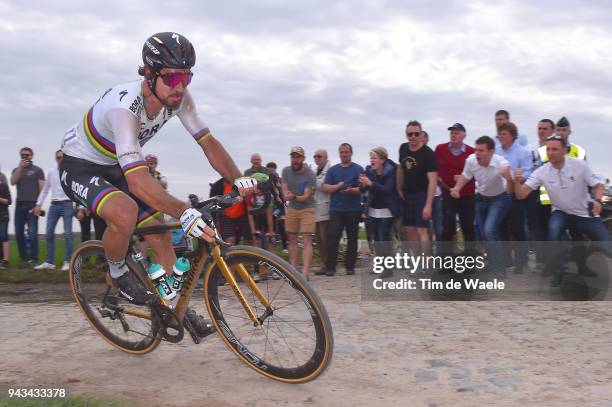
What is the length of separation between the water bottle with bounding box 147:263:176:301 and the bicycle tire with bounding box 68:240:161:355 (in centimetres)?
17

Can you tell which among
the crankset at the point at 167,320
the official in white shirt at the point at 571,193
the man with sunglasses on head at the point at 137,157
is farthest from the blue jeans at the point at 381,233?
the crankset at the point at 167,320

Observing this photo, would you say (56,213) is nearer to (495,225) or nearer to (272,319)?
(495,225)

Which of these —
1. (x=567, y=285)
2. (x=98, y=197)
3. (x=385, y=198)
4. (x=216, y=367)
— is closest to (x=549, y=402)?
(x=216, y=367)

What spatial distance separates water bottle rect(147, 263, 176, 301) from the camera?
483cm

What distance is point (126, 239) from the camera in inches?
187

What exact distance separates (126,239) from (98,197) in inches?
13.7

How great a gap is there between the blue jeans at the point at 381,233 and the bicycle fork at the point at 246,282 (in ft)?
20.8

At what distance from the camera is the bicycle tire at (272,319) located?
418 cm

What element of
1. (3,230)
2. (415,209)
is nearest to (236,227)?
(415,209)

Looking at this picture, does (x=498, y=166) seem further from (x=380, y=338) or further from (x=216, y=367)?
(x=216, y=367)

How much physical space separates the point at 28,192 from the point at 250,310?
9529 millimetres

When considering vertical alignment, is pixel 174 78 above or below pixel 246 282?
above

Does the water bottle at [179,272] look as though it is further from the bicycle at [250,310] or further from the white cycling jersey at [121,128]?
the white cycling jersey at [121,128]

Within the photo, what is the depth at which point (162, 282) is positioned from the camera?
15.9 feet
